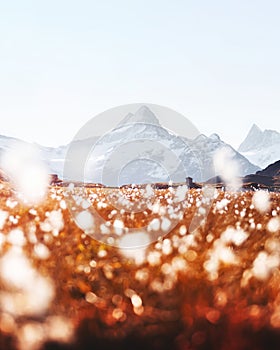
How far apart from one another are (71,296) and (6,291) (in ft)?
1.82

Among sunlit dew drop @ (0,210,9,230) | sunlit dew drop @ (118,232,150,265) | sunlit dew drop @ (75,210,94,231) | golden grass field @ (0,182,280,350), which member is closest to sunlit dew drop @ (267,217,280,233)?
golden grass field @ (0,182,280,350)

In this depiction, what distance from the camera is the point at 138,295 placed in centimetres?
446

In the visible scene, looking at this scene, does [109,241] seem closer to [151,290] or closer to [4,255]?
[4,255]

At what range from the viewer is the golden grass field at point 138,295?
3617 millimetres

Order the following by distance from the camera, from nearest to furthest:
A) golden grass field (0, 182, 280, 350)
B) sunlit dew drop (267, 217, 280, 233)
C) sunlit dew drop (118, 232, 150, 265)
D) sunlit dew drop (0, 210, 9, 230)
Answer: golden grass field (0, 182, 280, 350) → sunlit dew drop (118, 232, 150, 265) → sunlit dew drop (0, 210, 9, 230) → sunlit dew drop (267, 217, 280, 233)

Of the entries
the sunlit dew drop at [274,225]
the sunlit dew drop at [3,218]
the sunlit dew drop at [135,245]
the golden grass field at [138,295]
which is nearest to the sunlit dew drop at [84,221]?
the sunlit dew drop at [135,245]

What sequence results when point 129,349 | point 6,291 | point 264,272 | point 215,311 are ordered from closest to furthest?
point 129,349, point 215,311, point 6,291, point 264,272

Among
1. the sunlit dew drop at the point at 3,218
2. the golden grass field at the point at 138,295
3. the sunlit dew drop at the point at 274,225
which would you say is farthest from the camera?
the sunlit dew drop at the point at 274,225

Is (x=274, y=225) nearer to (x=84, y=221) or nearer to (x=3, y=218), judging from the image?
(x=84, y=221)

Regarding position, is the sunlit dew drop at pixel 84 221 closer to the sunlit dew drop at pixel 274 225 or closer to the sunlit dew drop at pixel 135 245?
the sunlit dew drop at pixel 135 245

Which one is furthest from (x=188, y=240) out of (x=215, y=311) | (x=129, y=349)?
(x=129, y=349)

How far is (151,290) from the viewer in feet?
15.0

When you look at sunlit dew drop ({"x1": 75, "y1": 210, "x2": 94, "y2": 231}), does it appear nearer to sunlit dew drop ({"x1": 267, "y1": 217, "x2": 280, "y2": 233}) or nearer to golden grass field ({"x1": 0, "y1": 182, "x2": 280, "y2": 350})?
golden grass field ({"x1": 0, "y1": 182, "x2": 280, "y2": 350})

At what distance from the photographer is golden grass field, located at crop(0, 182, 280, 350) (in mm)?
3617
